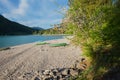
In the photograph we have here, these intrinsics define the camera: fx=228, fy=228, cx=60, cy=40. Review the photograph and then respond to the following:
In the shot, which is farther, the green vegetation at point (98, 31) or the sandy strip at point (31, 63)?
the sandy strip at point (31, 63)

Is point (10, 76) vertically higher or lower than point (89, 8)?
lower

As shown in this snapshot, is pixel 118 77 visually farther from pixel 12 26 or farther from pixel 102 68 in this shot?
pixel 12 26

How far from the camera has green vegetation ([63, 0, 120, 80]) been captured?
1138 cm

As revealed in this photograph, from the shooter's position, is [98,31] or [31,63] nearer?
[98,31]

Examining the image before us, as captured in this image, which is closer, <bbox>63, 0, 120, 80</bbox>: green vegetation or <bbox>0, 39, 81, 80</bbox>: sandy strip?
<bbox>63, 0, 120, 80</bbox>: green vegetation

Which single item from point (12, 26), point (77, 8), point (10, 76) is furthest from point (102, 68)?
point (12, 26)

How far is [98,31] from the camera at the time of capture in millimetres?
11961

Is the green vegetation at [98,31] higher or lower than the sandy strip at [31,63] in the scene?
higher

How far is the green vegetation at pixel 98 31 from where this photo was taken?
11.4 m

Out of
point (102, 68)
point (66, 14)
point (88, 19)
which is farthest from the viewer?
point (66, 14)

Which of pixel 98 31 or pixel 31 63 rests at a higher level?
pixel 98 31

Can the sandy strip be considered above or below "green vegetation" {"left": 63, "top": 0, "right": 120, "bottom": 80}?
below

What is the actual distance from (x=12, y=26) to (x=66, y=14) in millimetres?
183059

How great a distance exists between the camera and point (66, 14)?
13477 millimetres
